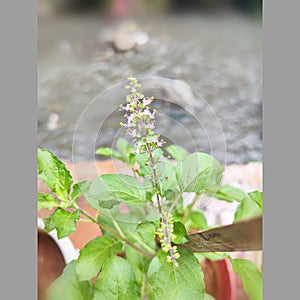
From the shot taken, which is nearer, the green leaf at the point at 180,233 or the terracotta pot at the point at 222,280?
the green leaf at the point at 180,233

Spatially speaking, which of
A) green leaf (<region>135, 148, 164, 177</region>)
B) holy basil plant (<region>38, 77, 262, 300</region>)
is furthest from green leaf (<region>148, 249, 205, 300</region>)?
green leaf (<region>135, 148, 164, 177</region>)

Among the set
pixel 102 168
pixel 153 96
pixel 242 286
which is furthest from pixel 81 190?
pixel 242 286

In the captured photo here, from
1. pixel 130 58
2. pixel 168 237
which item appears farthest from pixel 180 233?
pixel 130 58

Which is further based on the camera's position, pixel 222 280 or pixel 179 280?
pixel 222 280

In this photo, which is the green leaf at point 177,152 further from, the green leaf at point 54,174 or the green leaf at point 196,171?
the green leaf at point 54,174

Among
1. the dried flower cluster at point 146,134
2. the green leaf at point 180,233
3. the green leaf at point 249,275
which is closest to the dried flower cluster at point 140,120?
the dried flower cluster at point 146,134

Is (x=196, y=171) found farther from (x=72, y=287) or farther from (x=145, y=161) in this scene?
(x=72, y=287)
